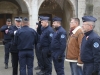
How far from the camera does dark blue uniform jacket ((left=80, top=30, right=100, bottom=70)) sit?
5.08m

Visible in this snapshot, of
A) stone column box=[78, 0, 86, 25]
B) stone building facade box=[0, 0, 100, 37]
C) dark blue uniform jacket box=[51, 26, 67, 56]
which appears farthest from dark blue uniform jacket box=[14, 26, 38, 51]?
stone column box=[78, 0, 86, 25]

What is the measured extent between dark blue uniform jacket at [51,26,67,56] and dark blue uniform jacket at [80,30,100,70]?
1.87m

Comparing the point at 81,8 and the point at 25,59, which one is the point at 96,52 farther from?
the point at 81,8

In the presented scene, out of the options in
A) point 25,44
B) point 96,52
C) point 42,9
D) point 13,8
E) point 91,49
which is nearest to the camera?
point 96,52

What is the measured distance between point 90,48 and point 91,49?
0.03m

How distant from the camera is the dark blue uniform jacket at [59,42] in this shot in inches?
287

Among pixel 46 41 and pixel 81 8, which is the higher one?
pixel 81 8

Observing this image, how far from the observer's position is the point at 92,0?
640 inches

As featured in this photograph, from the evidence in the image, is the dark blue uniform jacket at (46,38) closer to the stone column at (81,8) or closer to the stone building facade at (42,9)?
the stone building facade at (42,9)

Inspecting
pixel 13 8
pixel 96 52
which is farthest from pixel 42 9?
pixel 96 52

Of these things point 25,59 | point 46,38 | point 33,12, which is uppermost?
point 33,12

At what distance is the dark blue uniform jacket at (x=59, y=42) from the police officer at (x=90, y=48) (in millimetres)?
1902

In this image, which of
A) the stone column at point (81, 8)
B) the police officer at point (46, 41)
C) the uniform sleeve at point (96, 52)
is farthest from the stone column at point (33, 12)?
the uniform sleeve at point (96, 52)

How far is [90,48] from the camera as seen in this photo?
17.3 feet
